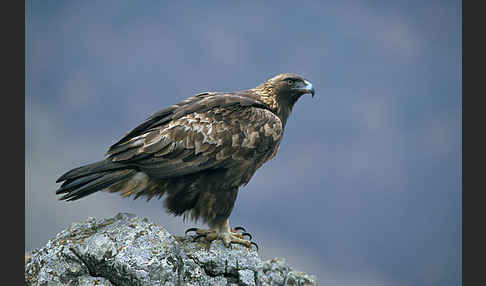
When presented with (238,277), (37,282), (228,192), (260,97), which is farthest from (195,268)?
(260,97)

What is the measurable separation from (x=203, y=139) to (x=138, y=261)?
1697 mm

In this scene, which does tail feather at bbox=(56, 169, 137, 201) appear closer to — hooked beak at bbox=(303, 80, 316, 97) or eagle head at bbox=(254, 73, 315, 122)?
eagle head at bbox=(254, 73, 315, 122)

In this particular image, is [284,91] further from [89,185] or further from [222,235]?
[89,185]

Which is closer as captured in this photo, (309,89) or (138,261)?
(138,261)

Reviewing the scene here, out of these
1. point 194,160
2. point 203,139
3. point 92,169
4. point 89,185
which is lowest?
point 89,185

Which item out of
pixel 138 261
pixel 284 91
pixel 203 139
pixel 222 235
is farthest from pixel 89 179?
pixel 284 91

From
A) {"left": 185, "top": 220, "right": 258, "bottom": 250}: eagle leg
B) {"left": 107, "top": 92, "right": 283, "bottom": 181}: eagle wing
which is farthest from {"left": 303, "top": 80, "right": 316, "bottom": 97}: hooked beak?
{"left": 185, "top": 220, "right": 258, "bottom": 250}: eagle leg

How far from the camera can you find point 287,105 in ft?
24.1

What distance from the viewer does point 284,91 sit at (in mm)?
7266

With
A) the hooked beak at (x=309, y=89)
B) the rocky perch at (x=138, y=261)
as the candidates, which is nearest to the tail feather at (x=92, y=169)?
the rocky perch at (x=138, y=261)

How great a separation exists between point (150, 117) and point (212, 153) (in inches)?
40.3

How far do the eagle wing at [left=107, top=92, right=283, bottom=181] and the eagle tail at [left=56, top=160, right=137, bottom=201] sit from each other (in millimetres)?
150

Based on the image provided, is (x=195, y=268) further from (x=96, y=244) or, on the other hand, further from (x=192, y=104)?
(x=192, y=104)

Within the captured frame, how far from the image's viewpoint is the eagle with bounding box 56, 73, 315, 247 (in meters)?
6.10
